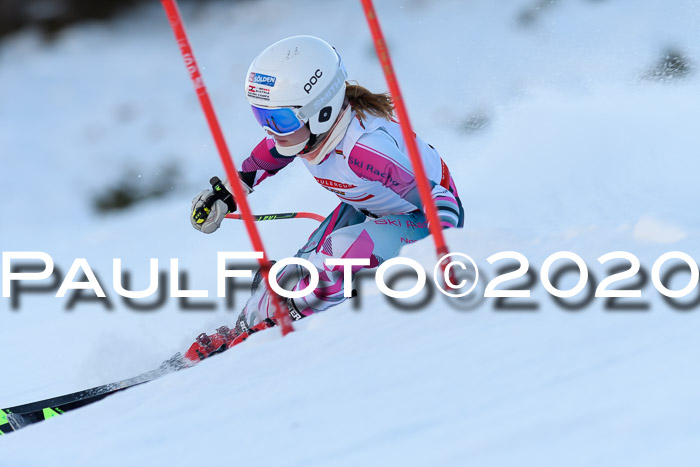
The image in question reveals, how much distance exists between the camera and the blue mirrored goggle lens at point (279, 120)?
9.41 feet

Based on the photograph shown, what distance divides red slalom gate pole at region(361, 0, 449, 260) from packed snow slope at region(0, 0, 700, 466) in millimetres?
212

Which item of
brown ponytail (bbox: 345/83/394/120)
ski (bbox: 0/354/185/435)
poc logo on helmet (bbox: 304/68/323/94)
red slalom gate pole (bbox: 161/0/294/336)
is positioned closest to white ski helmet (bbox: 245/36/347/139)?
poc logo on helmet (bbox: 304/68/323/94)

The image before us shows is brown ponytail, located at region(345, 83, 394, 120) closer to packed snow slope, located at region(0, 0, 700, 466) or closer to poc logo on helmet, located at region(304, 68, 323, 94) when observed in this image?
poc logo on helmet, located at region(304, 68, 323, 94)

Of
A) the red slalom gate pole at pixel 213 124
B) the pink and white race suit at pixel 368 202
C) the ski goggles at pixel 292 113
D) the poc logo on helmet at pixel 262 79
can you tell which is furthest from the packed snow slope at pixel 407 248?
the poc logo on helmet at pixel 262 79

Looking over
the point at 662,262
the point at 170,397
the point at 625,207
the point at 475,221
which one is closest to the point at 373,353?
the point at 170,397

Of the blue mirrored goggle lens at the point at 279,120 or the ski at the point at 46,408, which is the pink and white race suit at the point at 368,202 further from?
the ski at the point at 46,408

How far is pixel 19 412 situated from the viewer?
271 cm

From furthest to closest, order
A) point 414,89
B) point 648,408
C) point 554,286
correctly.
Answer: point 414,89 < point 554,286 < point 648,408

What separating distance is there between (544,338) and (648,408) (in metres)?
0.41

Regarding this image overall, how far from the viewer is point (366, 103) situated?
3113 mm

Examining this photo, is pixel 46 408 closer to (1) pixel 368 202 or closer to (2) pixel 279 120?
(2) pixel 279 120

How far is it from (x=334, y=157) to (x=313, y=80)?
0.36 m

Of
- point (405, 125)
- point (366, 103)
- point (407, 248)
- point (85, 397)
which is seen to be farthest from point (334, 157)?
point (85, 397)

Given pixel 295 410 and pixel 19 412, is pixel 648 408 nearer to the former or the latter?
pixel 295 410
